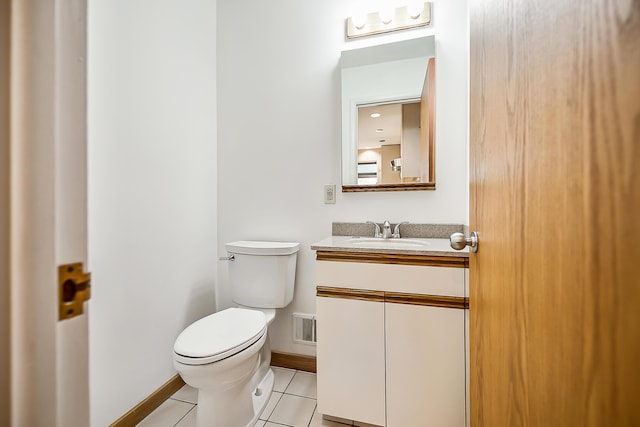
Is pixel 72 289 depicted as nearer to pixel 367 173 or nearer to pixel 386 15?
pixel 367 173

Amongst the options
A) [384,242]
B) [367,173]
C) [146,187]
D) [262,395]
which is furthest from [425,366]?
[146,187]

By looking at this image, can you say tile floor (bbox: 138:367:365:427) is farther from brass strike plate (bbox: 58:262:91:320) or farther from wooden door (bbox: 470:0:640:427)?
brass strike plate (bbox: 58:262:91:320)

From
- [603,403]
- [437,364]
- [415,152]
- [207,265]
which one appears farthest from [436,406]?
[207,265]

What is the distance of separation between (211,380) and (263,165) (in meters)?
1.24

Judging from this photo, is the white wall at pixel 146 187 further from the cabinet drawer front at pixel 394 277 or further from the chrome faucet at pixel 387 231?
the chrome faucet at pixel 387 231

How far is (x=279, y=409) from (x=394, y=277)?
94 cm

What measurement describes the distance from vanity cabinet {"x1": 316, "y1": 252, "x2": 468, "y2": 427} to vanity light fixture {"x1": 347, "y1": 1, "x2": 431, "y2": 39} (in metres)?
1.31

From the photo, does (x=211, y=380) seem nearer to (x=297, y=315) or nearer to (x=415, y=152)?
(x=297, y=315)

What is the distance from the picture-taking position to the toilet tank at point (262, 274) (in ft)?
5.30

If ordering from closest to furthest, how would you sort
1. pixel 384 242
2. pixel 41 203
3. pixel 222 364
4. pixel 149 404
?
pixel 41 203, pixel 222 364, pixel 149 404, pixel 384 242

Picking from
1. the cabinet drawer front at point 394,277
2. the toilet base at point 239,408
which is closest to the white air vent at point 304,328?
the toilet base at point 239,408

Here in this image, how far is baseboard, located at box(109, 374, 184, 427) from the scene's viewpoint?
4.19 feet

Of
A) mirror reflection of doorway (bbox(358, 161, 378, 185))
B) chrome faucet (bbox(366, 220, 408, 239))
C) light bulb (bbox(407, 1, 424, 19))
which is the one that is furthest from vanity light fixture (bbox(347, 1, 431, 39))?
chrome faucet (bbox(366, 220, 408, 239))

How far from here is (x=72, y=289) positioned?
0.38m
